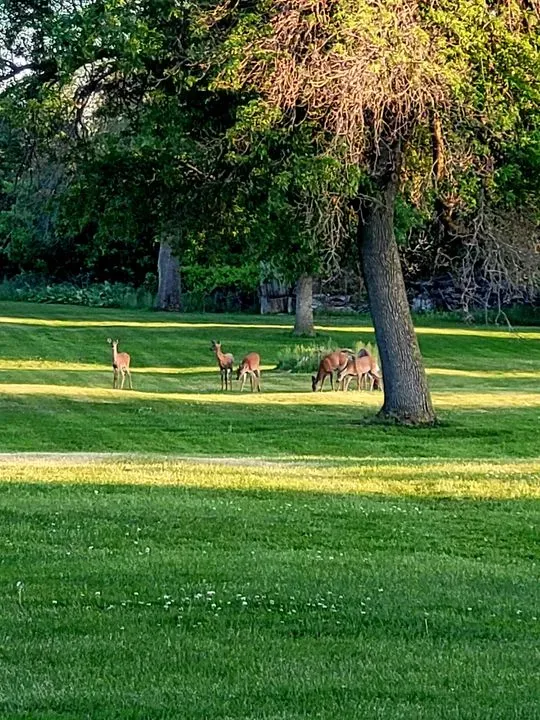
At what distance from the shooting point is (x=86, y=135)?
24.8 metres

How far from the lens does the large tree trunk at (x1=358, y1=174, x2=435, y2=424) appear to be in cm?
2422

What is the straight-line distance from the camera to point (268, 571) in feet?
32.4

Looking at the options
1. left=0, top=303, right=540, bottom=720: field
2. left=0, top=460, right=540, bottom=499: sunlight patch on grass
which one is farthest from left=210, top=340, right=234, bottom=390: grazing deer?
left=0, top=460, right=540, bottom=499: sunlight patch on grass

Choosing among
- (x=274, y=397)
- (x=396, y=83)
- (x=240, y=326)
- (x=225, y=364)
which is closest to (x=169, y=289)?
(x=240, y=326)

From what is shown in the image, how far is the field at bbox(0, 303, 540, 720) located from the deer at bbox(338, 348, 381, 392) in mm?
6874

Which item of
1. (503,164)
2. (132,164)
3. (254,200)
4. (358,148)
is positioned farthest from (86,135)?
(503,164)

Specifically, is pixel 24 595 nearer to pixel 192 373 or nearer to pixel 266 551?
pixel 266 551

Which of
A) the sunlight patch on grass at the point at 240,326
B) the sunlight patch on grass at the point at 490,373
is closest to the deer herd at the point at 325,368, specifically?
the sunlight patch on grass at the point at 490,373

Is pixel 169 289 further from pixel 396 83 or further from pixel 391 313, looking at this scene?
pixel 396 83

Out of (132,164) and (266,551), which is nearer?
(266,551)

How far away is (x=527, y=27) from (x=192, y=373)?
17.9 m

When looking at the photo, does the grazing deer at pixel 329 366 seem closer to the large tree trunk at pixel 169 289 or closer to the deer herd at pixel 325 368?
the deer herd at pixel 325 368

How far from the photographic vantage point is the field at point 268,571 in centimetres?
655

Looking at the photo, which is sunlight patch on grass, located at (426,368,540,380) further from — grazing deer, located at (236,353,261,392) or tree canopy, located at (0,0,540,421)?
tree canopy, located at (0,0,540,421)
